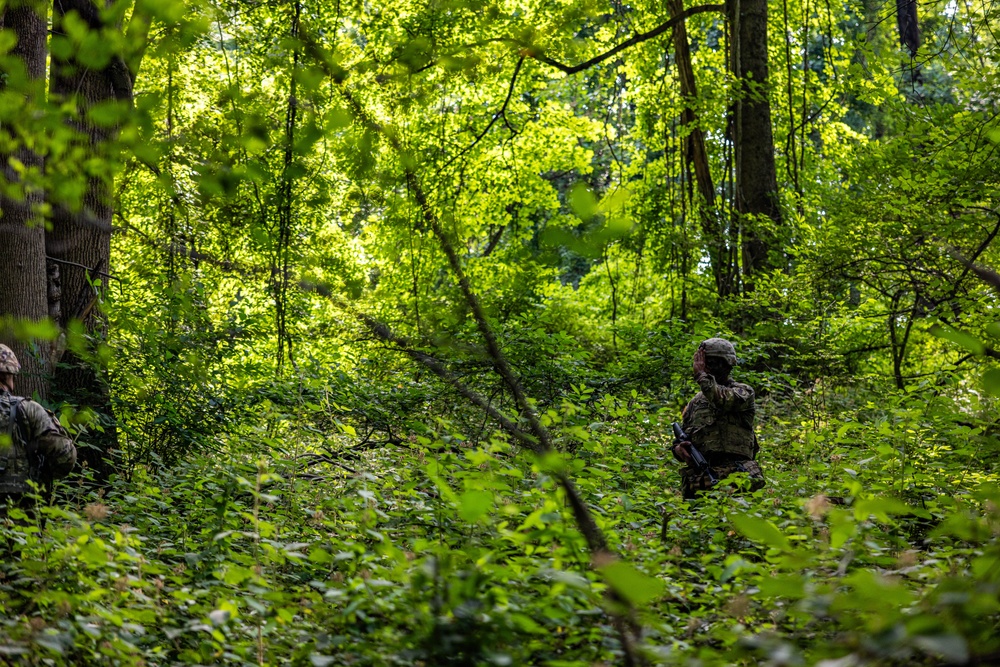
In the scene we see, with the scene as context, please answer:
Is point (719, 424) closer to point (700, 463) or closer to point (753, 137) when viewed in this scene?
point (700, 463)

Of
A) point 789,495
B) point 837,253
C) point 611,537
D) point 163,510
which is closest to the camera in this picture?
point 611,537

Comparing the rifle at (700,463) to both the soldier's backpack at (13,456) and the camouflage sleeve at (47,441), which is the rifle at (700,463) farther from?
the soldier's backpack at (13,456)

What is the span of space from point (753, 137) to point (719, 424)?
7.29 m

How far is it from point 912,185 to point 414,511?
5.96 m

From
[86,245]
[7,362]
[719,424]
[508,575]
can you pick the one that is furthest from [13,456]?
[719,424]

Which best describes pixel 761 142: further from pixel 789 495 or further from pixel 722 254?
pixel 789 495

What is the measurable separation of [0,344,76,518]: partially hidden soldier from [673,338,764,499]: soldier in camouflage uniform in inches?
174

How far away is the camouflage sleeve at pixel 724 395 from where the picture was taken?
6594mm

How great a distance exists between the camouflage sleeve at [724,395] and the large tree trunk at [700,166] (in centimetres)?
569

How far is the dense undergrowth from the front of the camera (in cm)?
255

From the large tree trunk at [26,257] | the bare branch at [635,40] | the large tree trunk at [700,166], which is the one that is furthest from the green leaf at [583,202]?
the large tree trunk at [700,166]

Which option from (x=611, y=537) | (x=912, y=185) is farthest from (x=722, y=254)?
(x=611, y=537)

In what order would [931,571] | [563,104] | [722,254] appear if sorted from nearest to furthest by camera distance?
[931,571] → [722,254] → [563,104]

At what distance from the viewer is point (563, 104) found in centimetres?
2180
